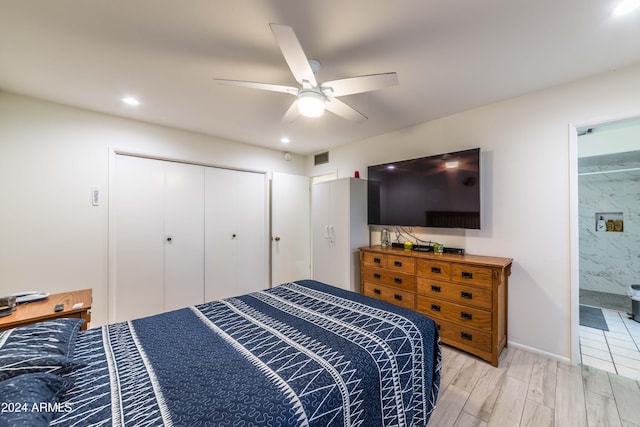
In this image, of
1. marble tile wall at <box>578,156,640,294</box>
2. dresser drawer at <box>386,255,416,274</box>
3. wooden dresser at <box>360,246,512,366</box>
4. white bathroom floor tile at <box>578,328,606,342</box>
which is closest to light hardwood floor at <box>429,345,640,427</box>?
wooden dresser at <box>360,246,512,366</box>

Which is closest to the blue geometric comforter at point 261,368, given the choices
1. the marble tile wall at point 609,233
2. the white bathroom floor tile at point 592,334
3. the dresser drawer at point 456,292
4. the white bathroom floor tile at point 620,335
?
the dresser drawer at point 456,292

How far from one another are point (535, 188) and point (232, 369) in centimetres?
282

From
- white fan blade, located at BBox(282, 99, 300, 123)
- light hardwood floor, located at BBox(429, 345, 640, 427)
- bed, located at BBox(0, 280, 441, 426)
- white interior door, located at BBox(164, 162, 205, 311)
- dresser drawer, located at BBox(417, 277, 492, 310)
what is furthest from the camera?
white interior door, located at BBox(164, 162, 205, 311)

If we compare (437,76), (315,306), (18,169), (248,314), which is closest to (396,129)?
(437,76)

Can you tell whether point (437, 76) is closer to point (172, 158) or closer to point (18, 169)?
point (172, 158)

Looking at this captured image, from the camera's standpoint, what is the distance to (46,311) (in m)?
1.63

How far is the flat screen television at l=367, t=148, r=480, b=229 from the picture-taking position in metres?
2.51

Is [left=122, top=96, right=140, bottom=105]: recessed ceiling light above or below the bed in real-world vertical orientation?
above

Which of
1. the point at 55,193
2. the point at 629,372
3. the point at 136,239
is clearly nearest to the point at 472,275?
the point at 629,372

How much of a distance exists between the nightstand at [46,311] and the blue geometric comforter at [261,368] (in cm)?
46

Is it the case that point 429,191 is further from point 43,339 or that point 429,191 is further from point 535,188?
point 43,339

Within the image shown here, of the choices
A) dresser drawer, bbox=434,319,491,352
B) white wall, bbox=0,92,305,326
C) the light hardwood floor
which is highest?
white wall, bbox=0,92,305,326

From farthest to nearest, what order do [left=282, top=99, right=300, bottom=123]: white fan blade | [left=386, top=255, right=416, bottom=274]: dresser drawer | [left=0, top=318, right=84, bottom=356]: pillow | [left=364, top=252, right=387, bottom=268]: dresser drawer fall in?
1. [left=364, top=252, right=387, bottom=268]: dresser drawer
2. [left=386, top=255, right=416, bottom=274]: dresser drawer
3. [left=282, top=99, right=300, bottom=123]: white fan blade
4. [left=0, top=318, right=84, bottom=356]: pillow

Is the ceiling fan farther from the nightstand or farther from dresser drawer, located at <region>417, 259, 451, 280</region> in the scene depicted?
the nightstand
